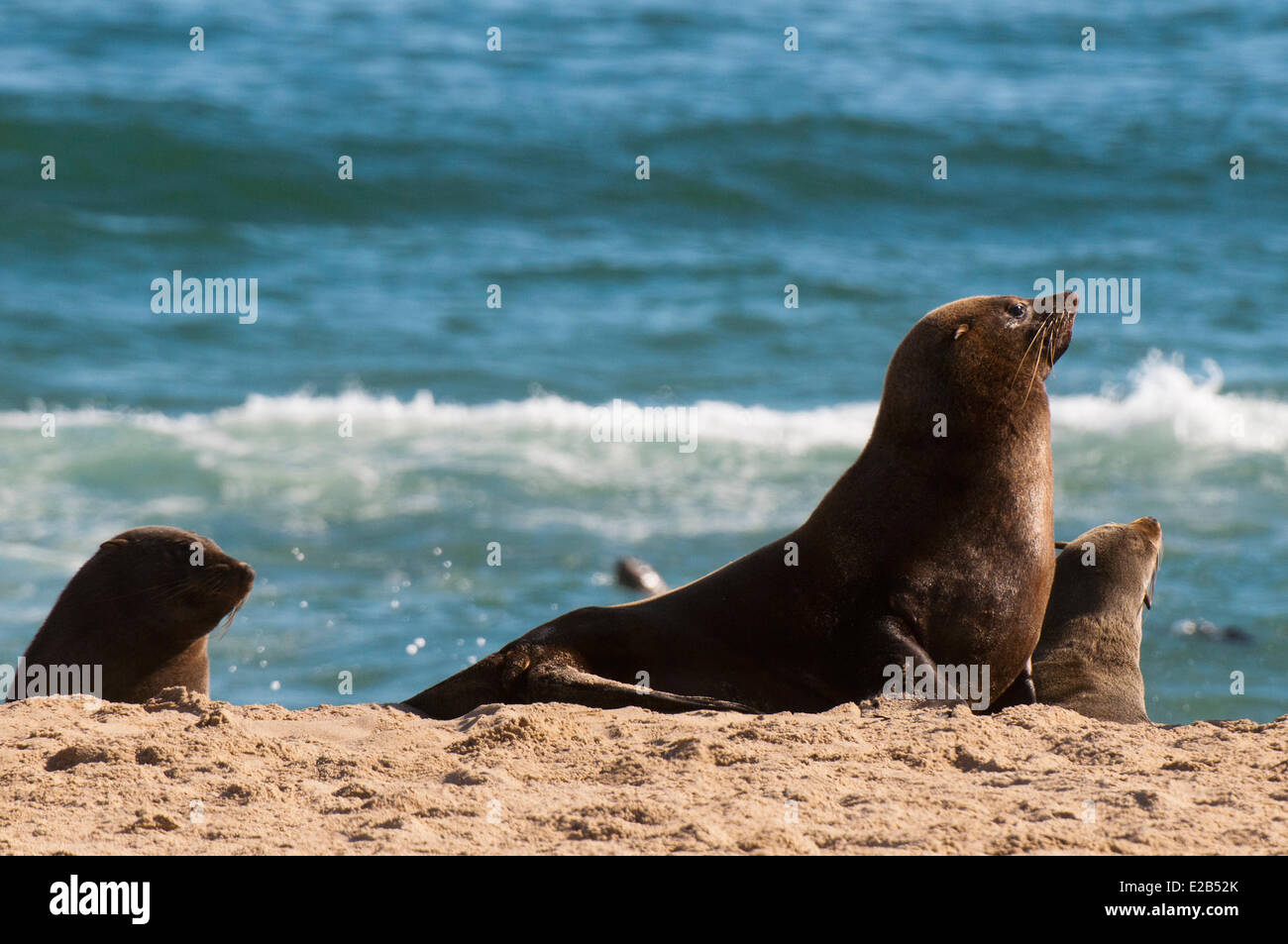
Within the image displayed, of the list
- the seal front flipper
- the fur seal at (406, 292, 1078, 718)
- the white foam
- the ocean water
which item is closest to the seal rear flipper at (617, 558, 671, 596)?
the ocean water

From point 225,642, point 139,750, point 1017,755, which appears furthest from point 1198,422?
point 139,750

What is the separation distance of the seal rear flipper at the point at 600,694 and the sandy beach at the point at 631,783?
19cm

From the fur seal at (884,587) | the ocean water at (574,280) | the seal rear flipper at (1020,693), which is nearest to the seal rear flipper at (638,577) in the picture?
the ocean water at (574,280)

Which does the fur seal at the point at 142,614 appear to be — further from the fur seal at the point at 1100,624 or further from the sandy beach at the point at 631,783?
the fur seal at the point at 1100,624

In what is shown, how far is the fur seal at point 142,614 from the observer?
269 inches

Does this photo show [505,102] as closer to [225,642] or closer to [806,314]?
[806,314]

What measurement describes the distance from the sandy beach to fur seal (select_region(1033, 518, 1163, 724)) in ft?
3.25

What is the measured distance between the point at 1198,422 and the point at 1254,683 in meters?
6.52

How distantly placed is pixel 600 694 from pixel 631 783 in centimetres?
121

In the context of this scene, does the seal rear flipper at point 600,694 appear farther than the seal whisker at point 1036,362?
No

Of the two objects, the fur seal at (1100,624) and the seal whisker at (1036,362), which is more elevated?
the seal whisker at (1036,362)

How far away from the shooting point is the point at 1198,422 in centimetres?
1498

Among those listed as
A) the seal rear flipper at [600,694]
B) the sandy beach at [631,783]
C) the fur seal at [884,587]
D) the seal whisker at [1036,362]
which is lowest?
the sandy beach at [631,783]

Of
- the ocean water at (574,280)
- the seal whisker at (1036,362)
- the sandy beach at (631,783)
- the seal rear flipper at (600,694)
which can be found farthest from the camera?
the ocean water at (574,280)
